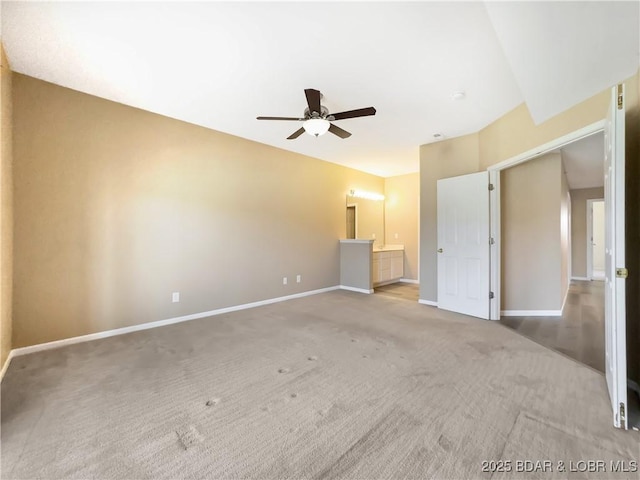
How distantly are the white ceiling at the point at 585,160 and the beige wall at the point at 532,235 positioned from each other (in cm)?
35

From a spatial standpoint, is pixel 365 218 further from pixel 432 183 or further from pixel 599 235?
pixel 599 235

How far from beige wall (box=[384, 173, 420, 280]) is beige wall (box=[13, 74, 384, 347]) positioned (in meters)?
3.19

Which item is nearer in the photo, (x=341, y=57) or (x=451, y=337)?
(x=341, y=57)

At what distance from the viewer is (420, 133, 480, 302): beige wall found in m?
4.41

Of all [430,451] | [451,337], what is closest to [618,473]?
[430,451]

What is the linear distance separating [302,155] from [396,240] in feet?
11.3

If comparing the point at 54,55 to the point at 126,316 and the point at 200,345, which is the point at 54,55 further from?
the point at 200,345

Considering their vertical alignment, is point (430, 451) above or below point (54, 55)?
below

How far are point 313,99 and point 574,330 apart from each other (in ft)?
13.5

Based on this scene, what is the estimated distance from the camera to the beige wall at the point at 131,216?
9.20 ft

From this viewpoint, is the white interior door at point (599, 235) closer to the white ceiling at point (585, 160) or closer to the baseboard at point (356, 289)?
the white ceiling at point (585, 160)

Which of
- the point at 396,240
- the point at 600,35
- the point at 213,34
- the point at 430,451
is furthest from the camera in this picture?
the point at 396,240

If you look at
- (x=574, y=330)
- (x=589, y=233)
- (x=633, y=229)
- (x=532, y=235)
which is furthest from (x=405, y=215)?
(x=633, y=229)

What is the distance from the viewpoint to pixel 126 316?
334 cm
